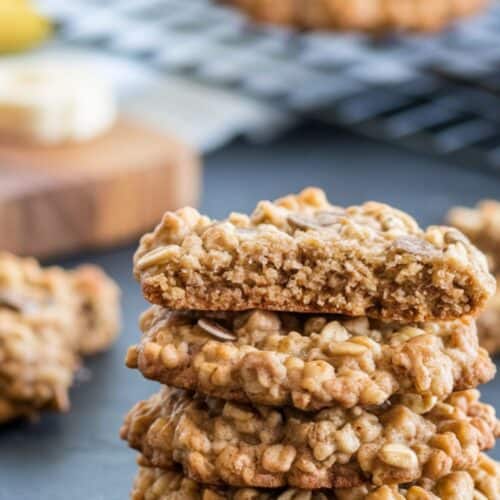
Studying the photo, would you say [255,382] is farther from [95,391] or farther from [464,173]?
[464,173]

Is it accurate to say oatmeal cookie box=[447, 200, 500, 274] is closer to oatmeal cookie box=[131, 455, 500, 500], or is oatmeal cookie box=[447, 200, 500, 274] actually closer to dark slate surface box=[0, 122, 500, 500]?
dark slate surface box=[0, 122, 500, 500]

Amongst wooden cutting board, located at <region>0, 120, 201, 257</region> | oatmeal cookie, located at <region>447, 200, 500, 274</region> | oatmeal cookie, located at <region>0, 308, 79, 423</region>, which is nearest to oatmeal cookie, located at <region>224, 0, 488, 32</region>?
wooden cutting board, located at <region>0, 120, 201, 257</region>

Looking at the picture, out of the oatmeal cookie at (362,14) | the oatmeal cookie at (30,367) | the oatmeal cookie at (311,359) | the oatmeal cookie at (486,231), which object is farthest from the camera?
the oatmeal cookie at (362,14)

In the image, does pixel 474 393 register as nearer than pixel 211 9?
Yes

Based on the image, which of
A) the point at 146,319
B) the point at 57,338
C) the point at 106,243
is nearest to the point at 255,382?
the point at 146,319

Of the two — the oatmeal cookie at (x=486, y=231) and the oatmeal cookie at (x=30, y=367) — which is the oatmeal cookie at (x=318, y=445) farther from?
the oatmeal cookie at (x=486, y=231)

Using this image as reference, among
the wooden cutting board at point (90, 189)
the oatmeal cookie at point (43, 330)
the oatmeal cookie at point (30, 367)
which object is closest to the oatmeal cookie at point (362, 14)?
the wooden cutting board at point (90, 189)

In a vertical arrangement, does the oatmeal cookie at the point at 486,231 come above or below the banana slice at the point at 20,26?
below
